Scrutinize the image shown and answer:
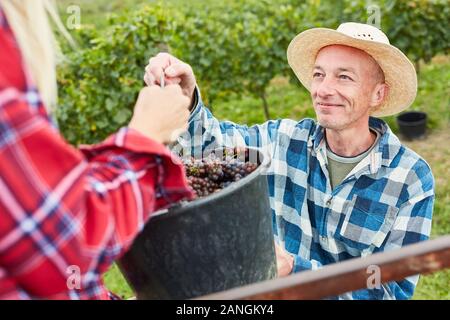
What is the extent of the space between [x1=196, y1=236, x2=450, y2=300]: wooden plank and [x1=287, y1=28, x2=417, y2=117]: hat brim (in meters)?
1.47

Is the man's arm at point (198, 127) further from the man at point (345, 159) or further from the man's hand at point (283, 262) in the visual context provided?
the man's hand at point (283, 262)

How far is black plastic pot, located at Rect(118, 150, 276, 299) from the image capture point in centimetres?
154

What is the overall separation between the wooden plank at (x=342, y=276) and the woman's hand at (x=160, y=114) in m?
0.35

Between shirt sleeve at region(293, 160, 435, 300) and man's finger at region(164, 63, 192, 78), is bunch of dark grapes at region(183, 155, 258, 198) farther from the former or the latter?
shirt sleeve at region(293, 160, 435, 300)

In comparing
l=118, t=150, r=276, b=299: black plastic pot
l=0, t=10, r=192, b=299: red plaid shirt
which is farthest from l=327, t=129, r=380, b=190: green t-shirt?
l=0, t=10, r=192, b=299: red plaid shirt

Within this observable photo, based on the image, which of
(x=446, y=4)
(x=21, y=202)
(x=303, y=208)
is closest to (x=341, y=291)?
(x=21, y=202)

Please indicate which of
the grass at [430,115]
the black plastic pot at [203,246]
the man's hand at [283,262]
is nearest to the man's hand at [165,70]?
the black plastic pot at [203,246]

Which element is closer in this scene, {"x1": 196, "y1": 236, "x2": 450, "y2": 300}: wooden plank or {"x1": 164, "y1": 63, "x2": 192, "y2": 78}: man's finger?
{"x1": 196, "y1": 236, "x2": 450, "y2": 300}: wooden plank

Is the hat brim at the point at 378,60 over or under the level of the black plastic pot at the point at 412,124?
over

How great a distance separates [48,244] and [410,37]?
282 inches

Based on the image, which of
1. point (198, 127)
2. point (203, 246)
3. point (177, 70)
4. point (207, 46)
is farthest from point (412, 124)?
point (203, 246)

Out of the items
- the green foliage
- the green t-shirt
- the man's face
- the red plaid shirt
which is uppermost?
the red plaid shirt

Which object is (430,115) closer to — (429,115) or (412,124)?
(429,115)

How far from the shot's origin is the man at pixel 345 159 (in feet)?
8.45
